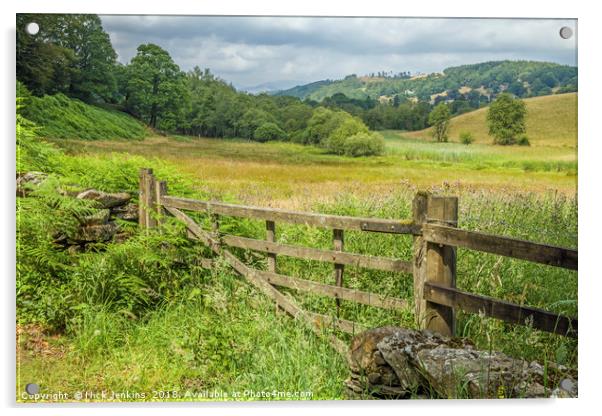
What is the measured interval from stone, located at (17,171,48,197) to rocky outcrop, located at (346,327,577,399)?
9.98 feet

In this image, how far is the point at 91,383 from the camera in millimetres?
5754

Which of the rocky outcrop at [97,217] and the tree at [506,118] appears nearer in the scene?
the tree at [506,118]

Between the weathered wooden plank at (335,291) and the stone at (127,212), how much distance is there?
1.55 meters

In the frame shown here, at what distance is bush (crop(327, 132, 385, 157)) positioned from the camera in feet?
20.9

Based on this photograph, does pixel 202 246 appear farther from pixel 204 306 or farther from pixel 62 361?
pixel 62 361

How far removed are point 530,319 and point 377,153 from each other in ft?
6.75

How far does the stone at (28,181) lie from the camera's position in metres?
6.25

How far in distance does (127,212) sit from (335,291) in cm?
239

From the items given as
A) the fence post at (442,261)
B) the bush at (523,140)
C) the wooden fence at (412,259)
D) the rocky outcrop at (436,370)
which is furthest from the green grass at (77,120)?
the bush at (523,140)

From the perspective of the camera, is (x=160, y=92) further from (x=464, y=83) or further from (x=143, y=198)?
(x=464, y=83)

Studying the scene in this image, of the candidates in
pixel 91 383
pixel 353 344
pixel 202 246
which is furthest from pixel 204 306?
pixel 353 344

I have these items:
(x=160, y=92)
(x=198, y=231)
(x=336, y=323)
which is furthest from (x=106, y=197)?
(x=336, y=323)

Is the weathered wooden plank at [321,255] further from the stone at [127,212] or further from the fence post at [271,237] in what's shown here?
the stone at [127,212]

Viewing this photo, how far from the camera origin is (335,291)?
595 cm
